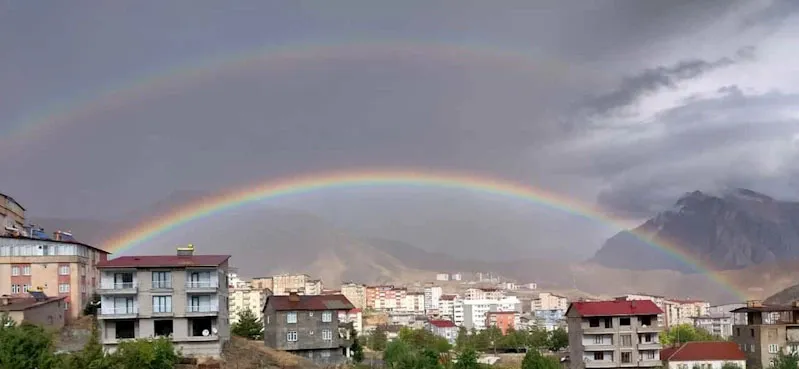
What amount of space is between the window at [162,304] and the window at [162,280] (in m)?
0.81

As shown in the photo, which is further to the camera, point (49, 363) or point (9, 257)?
point (9, 257)

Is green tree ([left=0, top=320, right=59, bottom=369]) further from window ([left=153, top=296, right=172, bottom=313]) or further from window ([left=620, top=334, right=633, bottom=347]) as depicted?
window ([left=620, top=334, right=633, bottom=347])

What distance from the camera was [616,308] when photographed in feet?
252

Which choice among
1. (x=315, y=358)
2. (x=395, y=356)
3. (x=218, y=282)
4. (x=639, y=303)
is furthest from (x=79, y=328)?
(x=639, y=303)

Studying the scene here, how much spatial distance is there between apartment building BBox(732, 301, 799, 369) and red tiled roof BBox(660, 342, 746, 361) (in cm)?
109

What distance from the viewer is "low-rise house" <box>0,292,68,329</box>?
53531mm

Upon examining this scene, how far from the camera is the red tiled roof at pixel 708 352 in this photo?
7369 centimetres

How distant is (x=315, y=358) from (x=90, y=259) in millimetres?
20297

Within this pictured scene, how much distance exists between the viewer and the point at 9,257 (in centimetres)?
6406

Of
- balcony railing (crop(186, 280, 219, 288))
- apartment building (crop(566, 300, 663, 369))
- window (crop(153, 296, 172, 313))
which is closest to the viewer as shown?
window (crop(153, 296, 172, 313))

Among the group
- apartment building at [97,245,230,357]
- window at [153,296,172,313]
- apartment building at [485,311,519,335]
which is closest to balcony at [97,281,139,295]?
apartment building at [97,245,230,357]

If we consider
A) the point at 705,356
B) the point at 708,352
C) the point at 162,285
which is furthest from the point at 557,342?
the point at 162,285

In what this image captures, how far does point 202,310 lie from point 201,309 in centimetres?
12

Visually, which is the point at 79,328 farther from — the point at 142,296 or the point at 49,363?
the point at 49,363
